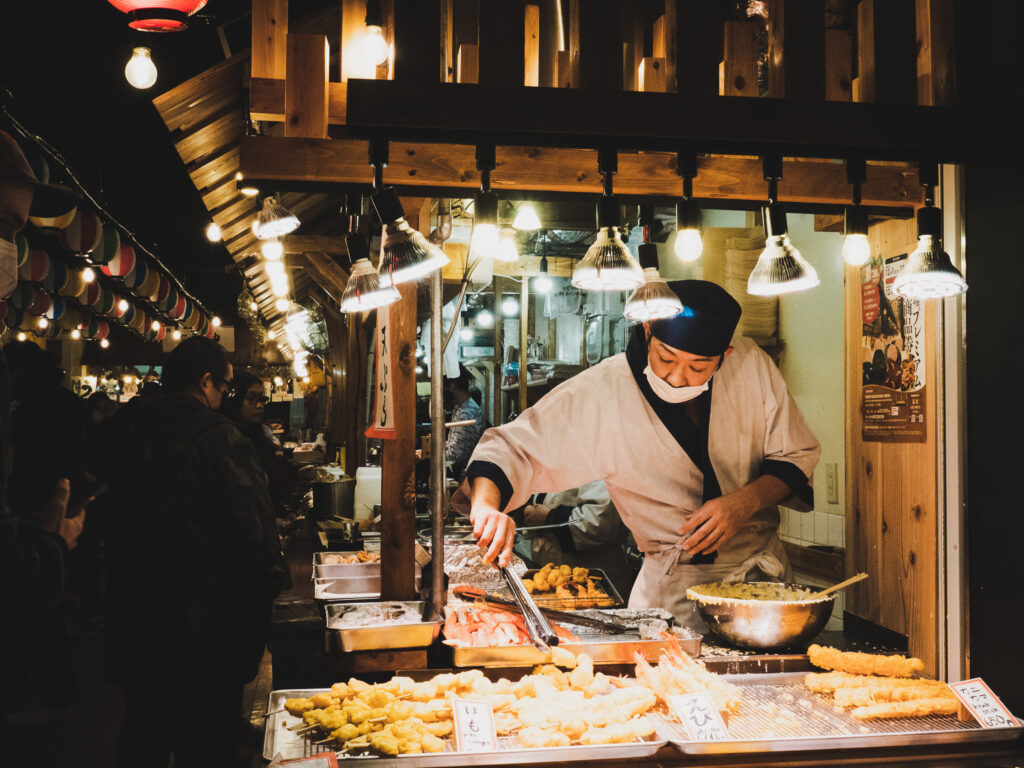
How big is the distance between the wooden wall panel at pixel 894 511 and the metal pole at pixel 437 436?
227 centimetres

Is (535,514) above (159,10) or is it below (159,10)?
below

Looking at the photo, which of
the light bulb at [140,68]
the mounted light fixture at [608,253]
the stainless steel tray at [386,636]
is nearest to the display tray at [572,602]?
the stainless steel tray at [386,636]

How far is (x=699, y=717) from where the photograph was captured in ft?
8.14

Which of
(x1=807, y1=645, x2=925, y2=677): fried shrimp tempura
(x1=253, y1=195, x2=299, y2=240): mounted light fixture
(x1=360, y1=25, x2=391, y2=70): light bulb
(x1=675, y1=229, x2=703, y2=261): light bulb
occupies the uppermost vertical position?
(x1=360, y1=25, x2=391, y2=70): light bulb

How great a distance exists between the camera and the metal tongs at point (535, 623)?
3.11 metres

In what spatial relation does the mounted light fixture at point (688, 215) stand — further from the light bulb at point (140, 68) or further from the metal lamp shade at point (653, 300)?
the light bulb at point (140, 68)

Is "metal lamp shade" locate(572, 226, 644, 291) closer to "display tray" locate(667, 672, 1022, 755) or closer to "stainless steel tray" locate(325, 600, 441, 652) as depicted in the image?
"display tray" locate(667, 672, 1022, 755)

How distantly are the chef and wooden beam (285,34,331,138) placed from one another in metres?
2.00

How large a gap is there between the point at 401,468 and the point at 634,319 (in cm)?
175

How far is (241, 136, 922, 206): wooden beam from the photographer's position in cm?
348

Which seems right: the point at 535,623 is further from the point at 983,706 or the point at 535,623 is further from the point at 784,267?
the point at 784,267

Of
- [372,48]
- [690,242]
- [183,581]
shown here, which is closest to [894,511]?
[690,242]

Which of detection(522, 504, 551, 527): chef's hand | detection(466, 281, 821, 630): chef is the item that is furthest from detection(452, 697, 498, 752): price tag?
detection(522, 504, 551, 527): chef's hand

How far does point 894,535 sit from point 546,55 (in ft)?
11.9
